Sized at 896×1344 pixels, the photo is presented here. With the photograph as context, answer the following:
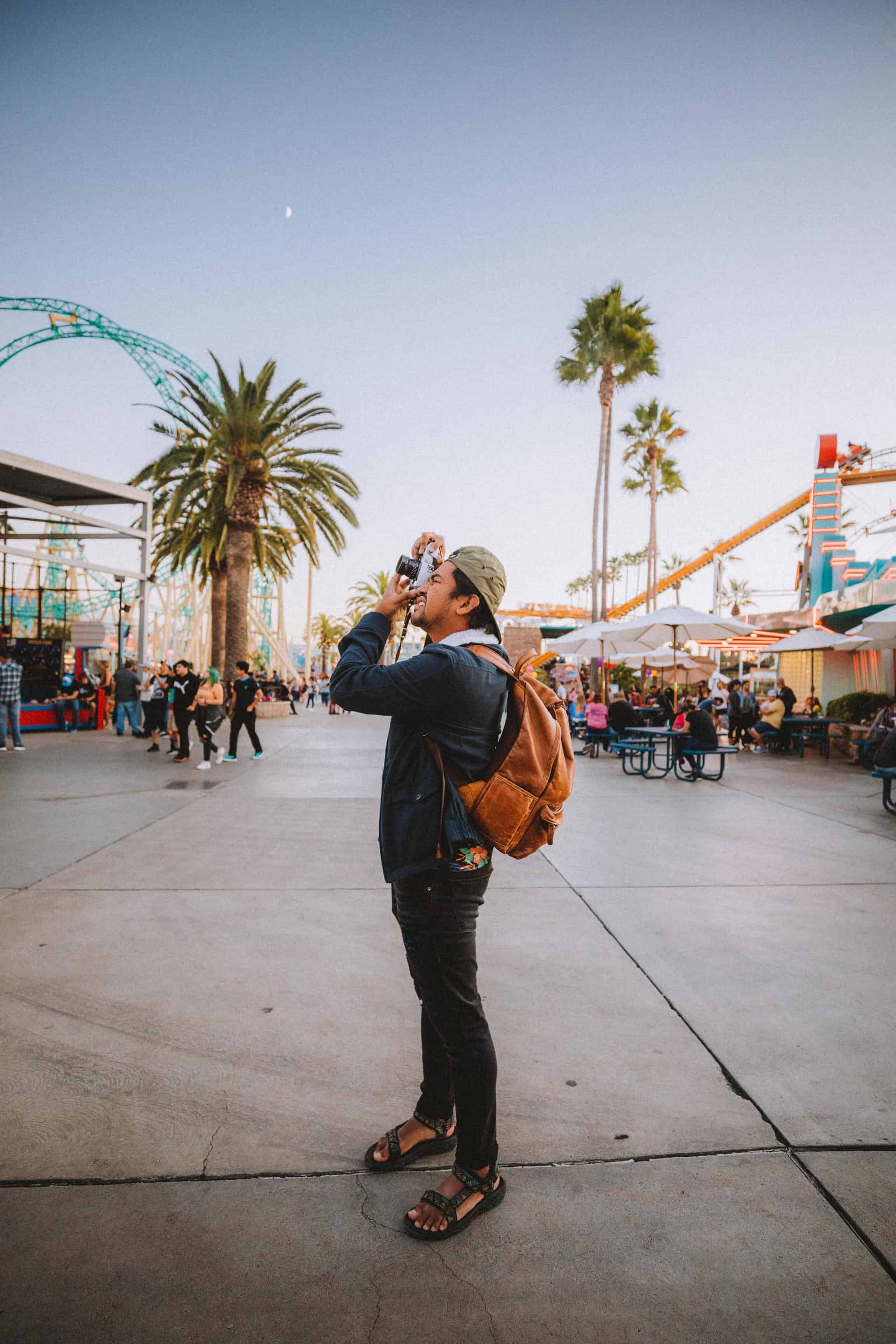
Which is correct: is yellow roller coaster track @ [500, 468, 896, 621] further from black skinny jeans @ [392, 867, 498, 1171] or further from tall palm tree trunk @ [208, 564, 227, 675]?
black skinny jeans @ [392, 867, 498, 1171]

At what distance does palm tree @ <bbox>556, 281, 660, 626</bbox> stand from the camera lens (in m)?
26.0

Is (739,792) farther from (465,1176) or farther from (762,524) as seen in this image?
(762,524)

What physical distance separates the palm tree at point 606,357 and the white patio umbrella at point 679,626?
11.6 metres

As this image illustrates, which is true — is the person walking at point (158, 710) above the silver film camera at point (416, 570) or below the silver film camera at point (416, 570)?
below

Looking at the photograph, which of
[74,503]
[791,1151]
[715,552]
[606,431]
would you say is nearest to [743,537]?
[715,552]

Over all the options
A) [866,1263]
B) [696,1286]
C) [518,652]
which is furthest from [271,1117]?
[518,652]

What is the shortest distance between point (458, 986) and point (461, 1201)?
1.82ft

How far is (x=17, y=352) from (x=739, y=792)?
111ft

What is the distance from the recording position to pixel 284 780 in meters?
10.5

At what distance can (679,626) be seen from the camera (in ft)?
51.0

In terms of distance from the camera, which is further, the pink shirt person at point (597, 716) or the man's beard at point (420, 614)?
the pink shirt person at point (597, 716)

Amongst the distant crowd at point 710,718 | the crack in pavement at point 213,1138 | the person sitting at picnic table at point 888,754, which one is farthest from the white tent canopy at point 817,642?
the crack in pavement at point 213,1138

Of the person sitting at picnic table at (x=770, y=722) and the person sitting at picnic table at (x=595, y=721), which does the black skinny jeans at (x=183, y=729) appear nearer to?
the person sitting at picnic table at (x=595, y=721)

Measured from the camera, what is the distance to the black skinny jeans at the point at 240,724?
1235 cm
